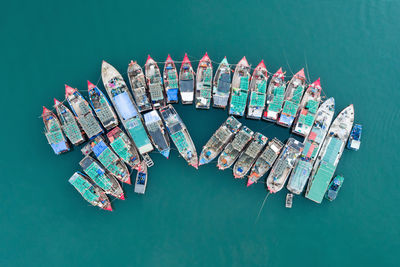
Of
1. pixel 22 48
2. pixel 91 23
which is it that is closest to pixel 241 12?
pixel 91 23

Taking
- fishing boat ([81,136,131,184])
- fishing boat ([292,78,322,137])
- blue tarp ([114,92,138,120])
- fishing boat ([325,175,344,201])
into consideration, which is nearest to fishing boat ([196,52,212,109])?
blue tarp ([114,92,138,120])

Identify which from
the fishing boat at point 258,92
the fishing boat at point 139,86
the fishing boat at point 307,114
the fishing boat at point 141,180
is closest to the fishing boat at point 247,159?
the fishing boat at point 258,92

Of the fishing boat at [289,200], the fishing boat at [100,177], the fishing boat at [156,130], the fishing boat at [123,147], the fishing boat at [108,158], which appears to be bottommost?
the fishing boat at [100,177]

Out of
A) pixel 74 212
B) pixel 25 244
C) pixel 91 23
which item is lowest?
pixel 25 244

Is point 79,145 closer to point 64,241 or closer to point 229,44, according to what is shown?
point 64,241

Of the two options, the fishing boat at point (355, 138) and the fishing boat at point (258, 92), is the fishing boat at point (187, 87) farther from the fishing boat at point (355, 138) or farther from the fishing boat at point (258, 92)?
the fishing boat at point (355, 138)

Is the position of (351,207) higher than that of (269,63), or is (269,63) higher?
(269,63)

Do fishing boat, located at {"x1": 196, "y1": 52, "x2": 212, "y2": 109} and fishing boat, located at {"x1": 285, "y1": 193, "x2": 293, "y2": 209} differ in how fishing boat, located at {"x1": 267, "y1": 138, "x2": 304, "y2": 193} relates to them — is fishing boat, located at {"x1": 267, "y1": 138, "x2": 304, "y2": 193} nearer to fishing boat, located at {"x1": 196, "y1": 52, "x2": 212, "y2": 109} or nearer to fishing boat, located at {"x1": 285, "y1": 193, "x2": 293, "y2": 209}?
fishing boat, located at {"x1": 285, "y1": 193, "x2": 293, "y2": 209}
